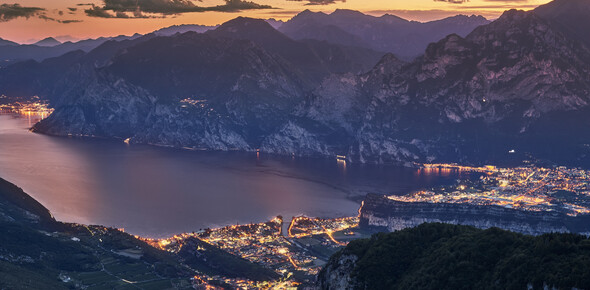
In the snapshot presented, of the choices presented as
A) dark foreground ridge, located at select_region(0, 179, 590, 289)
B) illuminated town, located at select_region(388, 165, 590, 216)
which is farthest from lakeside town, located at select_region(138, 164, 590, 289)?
dark foreground ridge, located at select_region(0, 179, 590, 289)

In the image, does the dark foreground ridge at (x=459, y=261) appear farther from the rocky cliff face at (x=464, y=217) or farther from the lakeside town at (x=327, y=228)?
the rocky cliff face at (x=464, y=217)

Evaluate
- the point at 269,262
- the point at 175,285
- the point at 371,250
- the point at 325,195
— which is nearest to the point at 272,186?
the point at 325,195

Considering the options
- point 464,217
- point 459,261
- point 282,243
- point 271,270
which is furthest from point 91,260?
point 464,217

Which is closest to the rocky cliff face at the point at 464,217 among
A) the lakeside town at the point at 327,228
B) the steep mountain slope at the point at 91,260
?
the lakeside town at the point at 327,228

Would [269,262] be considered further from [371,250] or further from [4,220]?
[371,250]

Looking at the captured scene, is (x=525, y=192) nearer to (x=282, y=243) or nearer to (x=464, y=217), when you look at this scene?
(x=464, y=217)

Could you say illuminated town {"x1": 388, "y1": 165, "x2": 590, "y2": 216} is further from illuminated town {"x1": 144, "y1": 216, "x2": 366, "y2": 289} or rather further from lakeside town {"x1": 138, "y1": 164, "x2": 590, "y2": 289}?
illuminated town {"x1": 144, "y1": 216, "x2": 366, "y2": 289}
